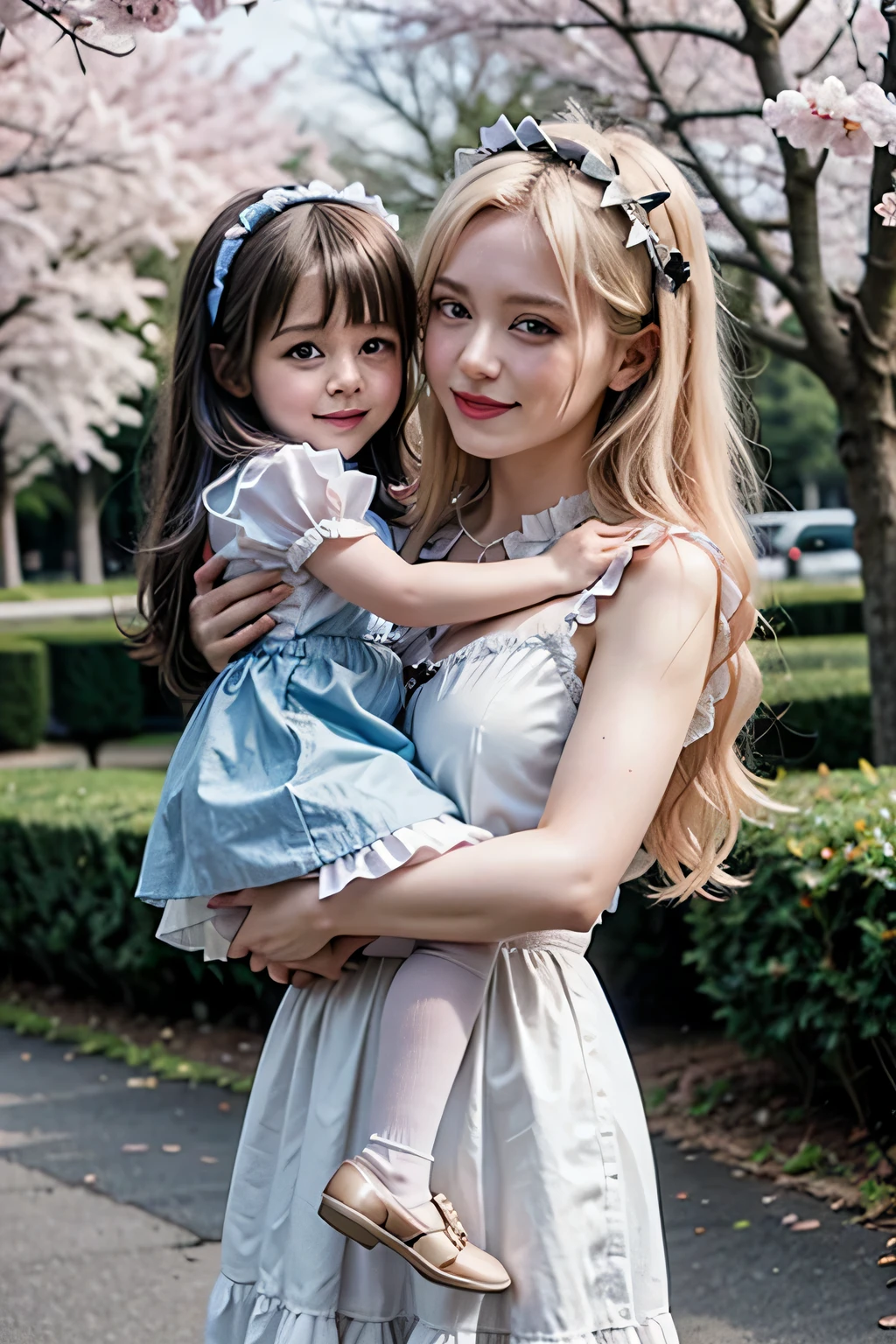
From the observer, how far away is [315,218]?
2002 mm

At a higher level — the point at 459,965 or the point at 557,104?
the point at 557,104

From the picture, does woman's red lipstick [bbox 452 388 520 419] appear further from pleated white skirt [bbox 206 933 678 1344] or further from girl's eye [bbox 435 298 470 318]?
pleated white skirt [bbox 206 933 678 1344]

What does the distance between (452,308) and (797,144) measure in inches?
47.7

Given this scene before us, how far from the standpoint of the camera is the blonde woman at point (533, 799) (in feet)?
5.58

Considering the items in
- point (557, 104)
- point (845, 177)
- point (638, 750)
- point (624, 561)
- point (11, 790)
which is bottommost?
point (11, 790)

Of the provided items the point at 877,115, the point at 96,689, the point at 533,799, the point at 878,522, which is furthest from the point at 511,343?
the point at 96,689

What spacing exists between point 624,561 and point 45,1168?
3.30 metres

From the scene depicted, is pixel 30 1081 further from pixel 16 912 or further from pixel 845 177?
pixel 845 177

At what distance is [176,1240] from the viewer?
3.82 meters

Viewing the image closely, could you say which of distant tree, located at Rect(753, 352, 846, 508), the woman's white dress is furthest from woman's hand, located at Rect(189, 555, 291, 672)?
distant tree, located at Rect(753, 352, 846, 508)

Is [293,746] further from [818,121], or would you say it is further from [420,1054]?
[818,121]

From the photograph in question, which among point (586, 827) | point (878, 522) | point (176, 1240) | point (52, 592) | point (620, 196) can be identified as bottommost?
point (52, 592)

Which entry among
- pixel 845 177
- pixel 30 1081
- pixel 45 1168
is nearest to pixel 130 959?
pixel 30 1081

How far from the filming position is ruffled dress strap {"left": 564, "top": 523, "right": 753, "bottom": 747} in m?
1.79
